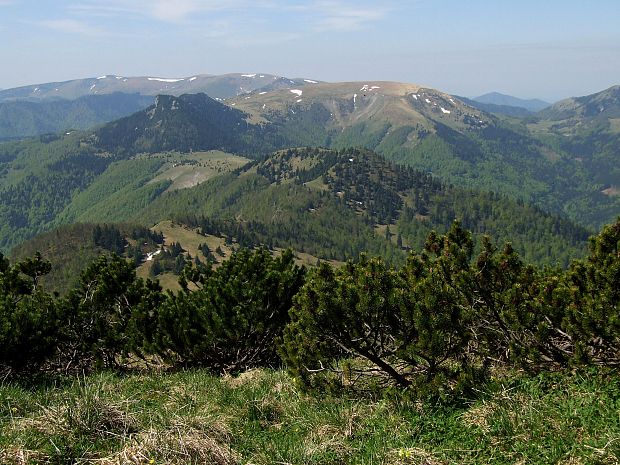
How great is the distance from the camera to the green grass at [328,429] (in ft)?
23.0

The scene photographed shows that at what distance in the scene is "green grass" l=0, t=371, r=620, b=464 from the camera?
23.0ft

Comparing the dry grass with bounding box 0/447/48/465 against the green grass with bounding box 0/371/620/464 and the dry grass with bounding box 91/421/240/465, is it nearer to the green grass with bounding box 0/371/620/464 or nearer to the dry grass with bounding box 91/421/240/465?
the green grass with bounding box 0/371/620/464

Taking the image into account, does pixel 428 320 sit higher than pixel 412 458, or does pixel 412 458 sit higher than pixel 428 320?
pixel 428 320

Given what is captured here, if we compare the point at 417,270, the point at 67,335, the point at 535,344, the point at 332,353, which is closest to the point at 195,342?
the point at 67,335

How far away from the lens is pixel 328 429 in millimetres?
8500

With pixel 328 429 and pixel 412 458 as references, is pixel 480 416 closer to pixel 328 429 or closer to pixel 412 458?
pixel 412 458

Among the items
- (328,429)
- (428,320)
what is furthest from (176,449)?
(428,320)

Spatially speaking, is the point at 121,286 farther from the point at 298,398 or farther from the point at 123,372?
the point at 298,398

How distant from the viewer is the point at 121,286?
17000mm

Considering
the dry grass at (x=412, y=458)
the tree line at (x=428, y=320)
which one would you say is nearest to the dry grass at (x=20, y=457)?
the tree line at (x=428, y=320)

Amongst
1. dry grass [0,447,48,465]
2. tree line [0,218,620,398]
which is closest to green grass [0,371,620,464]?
dry grass [0,447,48,465]

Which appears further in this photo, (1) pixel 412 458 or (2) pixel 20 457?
(1) pixel 412 458

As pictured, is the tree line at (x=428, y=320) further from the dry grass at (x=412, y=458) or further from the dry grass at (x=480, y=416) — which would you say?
the dry grass at (x=412, y=458)

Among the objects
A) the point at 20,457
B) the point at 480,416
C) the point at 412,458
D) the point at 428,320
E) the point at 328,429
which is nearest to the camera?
the point at 20,457
